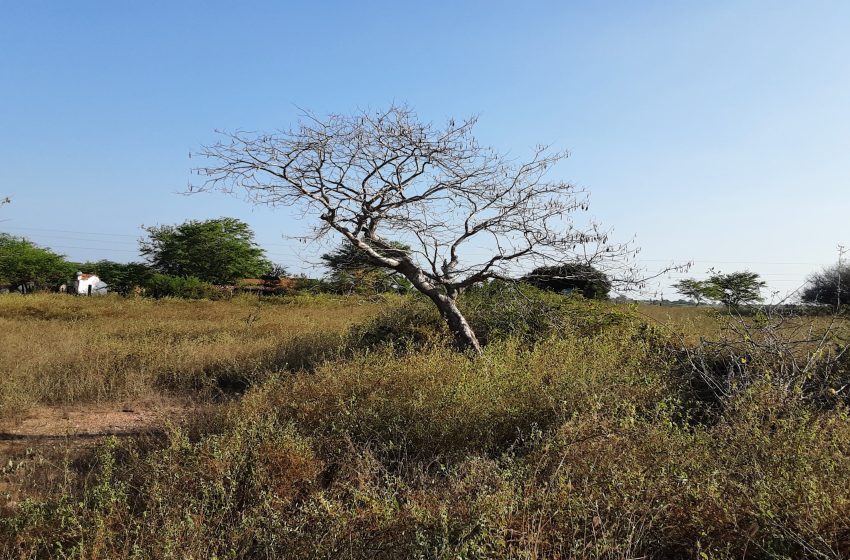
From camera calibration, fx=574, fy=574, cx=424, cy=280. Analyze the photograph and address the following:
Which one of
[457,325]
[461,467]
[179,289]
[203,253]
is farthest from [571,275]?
[203,253]

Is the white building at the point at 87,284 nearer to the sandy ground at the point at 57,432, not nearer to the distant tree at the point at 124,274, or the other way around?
the distant tree at the point at 124,274

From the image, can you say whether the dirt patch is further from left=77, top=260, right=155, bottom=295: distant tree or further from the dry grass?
left=77, top=260, right=155, bottom=295: distant tree

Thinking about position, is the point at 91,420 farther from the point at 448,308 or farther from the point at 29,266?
the point at 29,266

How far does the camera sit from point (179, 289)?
99.5 ft

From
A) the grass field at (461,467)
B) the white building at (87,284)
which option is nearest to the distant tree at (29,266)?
the white building at (87,284)

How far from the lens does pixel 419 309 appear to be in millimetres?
10117

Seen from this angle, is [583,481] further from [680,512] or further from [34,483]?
[34,483]

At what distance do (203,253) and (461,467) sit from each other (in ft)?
143

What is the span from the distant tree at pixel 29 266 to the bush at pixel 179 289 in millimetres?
16727

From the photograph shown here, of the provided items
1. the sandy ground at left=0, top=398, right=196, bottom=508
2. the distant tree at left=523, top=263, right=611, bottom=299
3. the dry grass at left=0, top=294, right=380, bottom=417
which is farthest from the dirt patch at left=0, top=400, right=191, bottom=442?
the distant tree at left=523, top=263, right=611, bottom=299

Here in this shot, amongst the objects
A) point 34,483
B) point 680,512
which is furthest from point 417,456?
point 34,483

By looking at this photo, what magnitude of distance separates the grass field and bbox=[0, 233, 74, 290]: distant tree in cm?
4110

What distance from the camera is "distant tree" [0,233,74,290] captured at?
4081 cm

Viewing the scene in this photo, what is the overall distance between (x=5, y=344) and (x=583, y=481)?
33.9ft
